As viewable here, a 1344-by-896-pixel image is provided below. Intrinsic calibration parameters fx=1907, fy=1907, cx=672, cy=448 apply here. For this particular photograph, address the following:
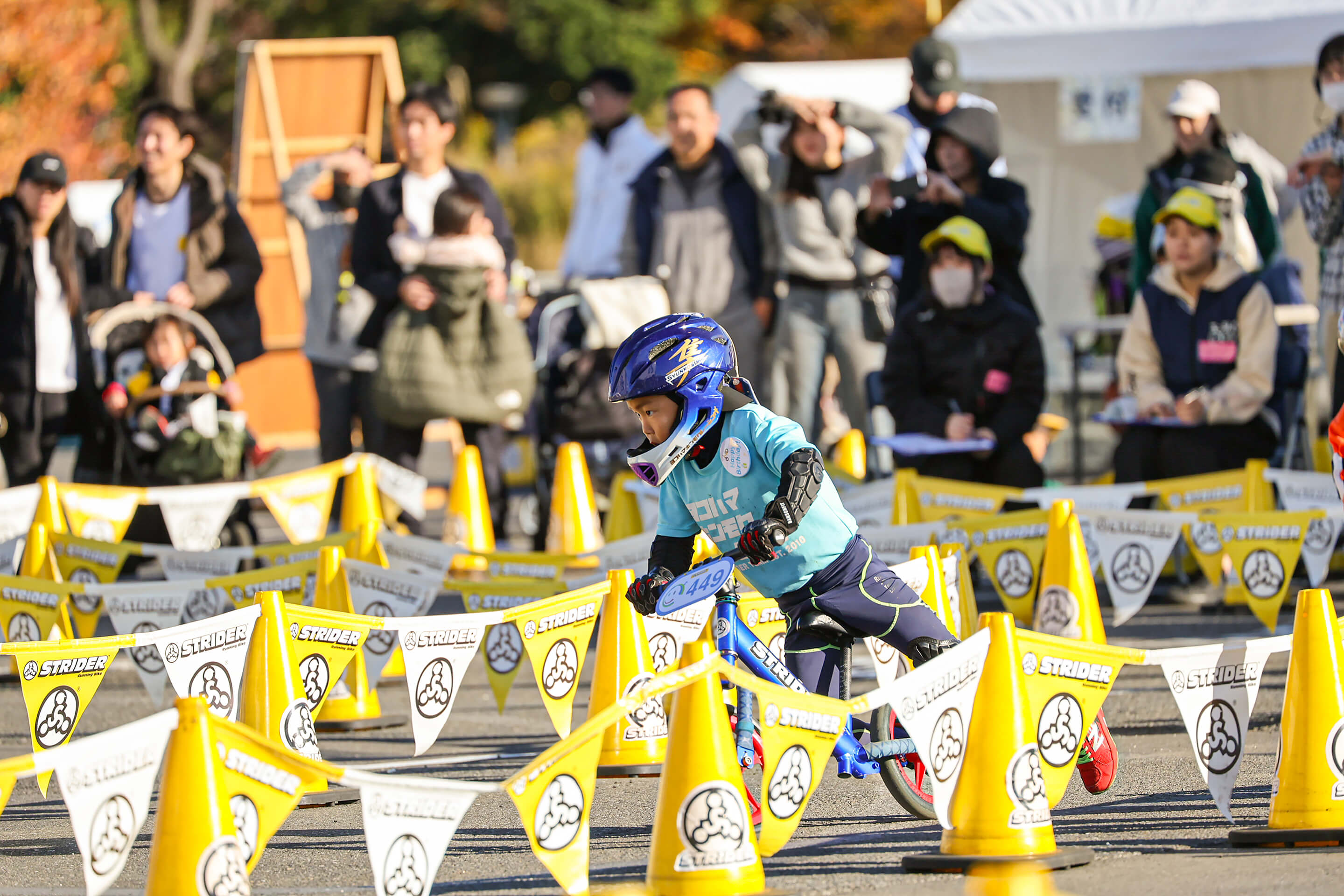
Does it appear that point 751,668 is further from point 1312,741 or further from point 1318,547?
point 1318,547

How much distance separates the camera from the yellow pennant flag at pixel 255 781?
4.70 m

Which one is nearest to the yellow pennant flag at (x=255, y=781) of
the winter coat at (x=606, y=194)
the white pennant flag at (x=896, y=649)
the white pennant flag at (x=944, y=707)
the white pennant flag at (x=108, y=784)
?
the white pennant flag at (x=108, y=784)

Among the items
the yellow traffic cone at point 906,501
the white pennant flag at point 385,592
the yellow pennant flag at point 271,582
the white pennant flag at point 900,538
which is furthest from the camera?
the yellow traffic cone at point 906,501

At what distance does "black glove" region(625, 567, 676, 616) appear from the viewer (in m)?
5.33

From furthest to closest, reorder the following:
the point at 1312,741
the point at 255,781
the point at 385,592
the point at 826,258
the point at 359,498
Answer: the point at 826,258
the point at 359,498
the point at 385,592
the point at 1312,741
the point at 255,781

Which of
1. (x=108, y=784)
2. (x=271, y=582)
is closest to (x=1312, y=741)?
(x=108, y=784)

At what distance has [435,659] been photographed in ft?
20.0

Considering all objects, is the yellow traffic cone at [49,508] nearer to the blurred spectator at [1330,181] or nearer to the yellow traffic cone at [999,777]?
the yellow traffic cone at [999,777]

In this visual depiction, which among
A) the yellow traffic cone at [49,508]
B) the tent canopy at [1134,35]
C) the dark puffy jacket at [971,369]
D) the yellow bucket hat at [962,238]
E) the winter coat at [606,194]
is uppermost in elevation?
the tent canopy at [1134,35]

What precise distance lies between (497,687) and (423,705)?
3.37 ft

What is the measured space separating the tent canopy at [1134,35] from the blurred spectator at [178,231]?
20.2 ft

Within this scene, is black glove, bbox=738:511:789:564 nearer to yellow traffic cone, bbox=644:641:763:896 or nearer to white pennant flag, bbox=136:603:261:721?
yellow traffic cone, bbox=644:641:763:896

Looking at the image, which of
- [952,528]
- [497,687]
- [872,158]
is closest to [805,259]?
[872,158]

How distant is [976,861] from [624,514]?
5.15 m
